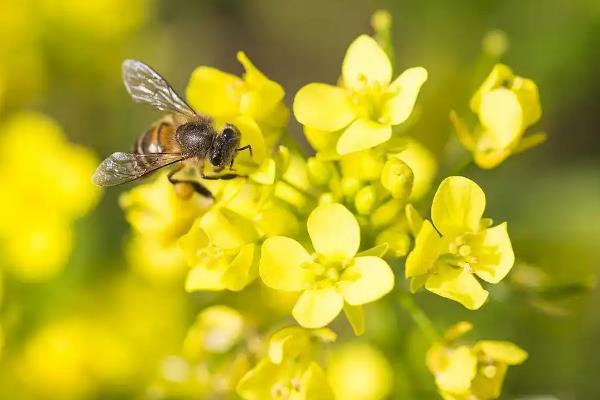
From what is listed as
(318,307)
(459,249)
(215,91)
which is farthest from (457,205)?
(215,91)

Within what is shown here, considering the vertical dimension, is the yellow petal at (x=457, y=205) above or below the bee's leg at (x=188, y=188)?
above

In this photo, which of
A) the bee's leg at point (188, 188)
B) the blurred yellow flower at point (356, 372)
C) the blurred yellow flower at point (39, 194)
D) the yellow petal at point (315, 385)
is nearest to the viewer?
the yellow petal at point (315, 385)

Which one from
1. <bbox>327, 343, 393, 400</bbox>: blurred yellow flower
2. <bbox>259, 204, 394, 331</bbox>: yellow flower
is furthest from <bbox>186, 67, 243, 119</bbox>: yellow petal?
<bbox>327, 343, 393, 400</bbox>: blurred yellow flower

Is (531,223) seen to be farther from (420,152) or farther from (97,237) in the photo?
(97,237)

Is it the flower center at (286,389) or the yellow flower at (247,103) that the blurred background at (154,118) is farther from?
the yellow flower at (247,103)

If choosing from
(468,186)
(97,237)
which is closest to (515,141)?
(468,186)

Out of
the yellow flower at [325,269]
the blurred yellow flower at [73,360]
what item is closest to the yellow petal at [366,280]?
the yellow flower at [325,269]
